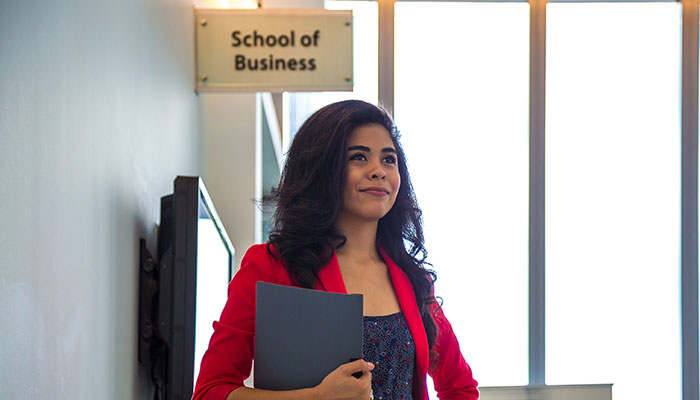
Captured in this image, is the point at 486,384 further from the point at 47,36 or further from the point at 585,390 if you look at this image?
the point at 47,36

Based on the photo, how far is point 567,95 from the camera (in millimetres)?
6164

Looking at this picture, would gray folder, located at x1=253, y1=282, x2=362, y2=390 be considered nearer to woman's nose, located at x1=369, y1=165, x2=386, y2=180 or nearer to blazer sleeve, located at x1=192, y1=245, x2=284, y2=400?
blazer sleeve, located at x1=192, y1=245, x2=284, y2=400

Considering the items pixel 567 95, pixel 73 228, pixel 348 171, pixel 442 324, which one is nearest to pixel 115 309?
pixel 73 228

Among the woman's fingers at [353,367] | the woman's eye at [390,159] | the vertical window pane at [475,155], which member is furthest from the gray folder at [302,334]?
the vertical window pane at [475,155]

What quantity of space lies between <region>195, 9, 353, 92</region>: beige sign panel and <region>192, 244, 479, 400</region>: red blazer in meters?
1.65

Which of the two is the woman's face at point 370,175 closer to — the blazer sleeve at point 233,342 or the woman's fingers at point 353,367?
the blazer sleeve at point 233,342

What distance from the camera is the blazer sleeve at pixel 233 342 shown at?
145cm

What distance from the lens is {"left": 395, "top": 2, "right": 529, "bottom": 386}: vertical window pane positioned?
5887mm

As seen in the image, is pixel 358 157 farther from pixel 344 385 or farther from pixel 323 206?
pixel 344 385

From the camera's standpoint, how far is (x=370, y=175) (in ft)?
5.38

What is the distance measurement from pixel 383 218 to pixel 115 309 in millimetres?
587

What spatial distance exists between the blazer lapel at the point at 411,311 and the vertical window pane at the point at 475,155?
4.13 metres

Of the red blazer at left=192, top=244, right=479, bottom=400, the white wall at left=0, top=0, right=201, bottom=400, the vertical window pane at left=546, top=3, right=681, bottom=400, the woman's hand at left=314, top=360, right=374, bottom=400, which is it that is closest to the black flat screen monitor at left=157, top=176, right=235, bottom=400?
the white wall at left=0, top=0, right=201, bottom=400

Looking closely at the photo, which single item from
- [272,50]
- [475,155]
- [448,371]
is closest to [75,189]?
[448,371]
